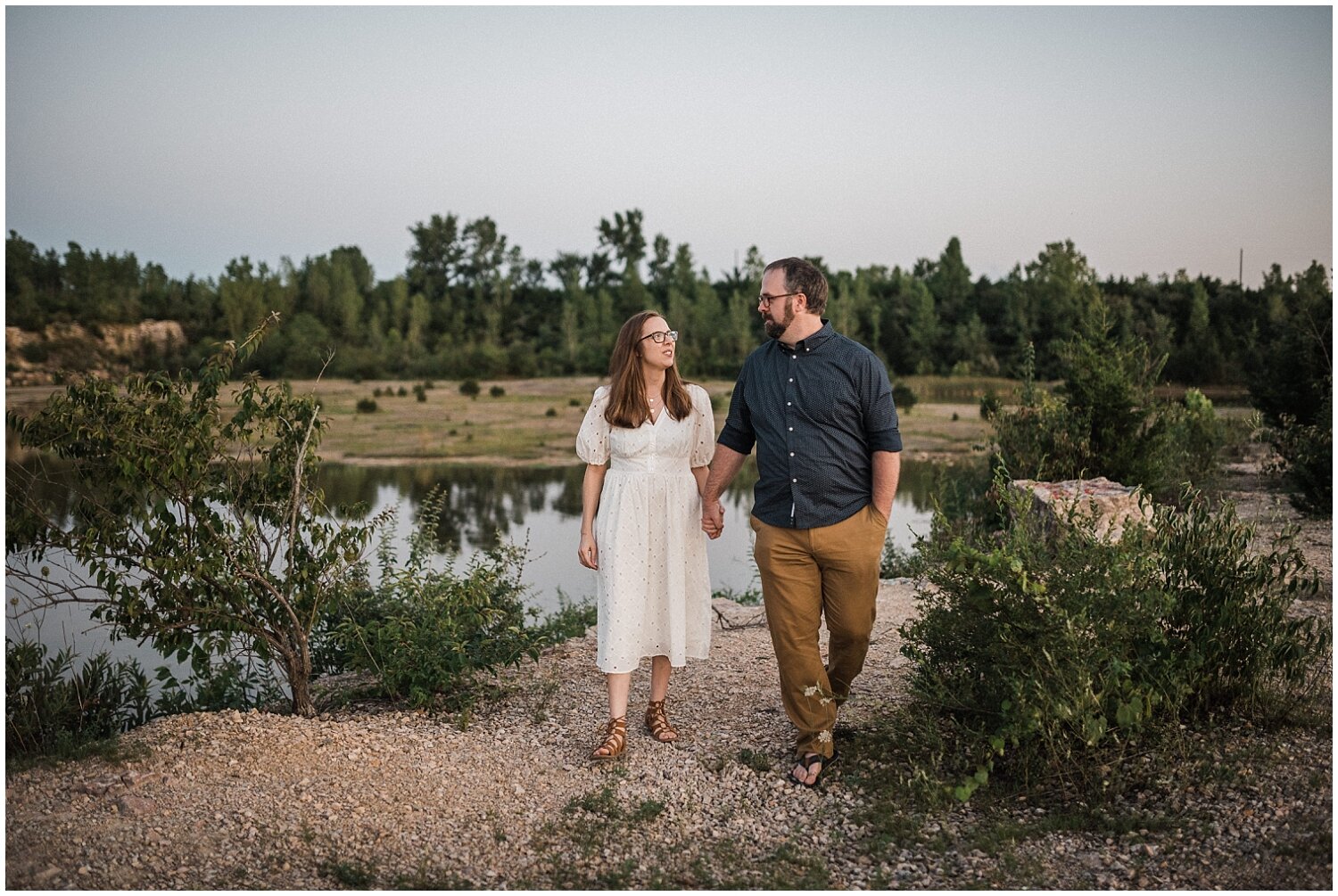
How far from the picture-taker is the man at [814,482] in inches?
154

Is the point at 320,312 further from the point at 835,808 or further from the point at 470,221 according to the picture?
the point at 835,808

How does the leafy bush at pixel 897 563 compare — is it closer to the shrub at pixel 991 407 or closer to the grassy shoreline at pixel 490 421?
the shrub at pixel 991 407

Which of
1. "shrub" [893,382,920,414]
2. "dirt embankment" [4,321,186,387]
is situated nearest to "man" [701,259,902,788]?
"shrub" [893,382,920,414]

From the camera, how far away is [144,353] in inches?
1389

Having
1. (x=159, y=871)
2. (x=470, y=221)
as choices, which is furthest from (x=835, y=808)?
(x=470, y=221)

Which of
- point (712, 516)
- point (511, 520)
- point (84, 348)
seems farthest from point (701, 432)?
point (84, 348)

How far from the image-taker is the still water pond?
727 cm

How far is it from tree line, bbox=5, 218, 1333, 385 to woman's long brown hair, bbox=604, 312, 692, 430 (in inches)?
937

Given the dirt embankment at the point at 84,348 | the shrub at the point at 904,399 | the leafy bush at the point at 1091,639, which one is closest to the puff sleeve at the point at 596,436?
the leafy bush at the point at 1091,639

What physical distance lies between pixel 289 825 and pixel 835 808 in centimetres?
187

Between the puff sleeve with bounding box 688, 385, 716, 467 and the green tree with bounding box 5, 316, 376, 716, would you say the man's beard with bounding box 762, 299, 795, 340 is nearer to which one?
the puff sleeve with bounding box 688, 385, 716, 467

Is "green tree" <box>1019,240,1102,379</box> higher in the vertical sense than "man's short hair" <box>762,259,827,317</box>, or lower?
higher

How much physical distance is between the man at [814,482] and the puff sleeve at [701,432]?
308mm

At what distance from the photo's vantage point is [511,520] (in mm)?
13844
